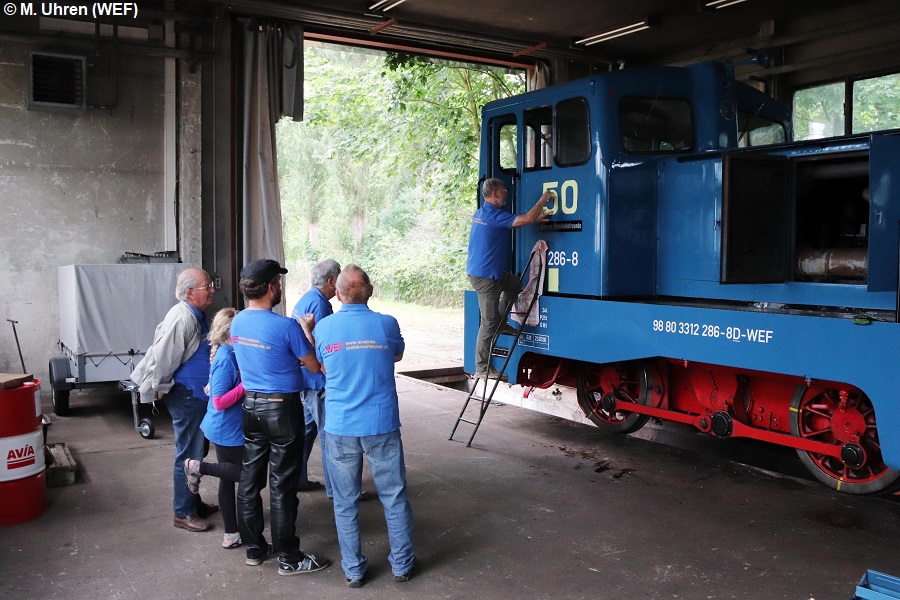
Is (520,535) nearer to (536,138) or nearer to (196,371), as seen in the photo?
(196,371)

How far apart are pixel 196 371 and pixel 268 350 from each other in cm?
89

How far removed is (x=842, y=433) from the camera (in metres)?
5.11

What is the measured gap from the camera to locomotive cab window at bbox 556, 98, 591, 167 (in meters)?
6.27

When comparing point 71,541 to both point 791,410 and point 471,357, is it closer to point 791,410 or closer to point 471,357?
point 471,357

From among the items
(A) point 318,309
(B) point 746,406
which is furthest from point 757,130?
(A) point 318,309

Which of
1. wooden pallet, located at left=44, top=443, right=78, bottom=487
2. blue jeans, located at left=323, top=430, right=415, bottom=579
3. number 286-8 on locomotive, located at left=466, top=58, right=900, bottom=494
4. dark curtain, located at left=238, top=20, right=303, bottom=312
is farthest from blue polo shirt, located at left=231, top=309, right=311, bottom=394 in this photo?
dark curtain, located at left=238, top=20, right=303, bottom=312

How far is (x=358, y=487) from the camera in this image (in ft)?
13.4

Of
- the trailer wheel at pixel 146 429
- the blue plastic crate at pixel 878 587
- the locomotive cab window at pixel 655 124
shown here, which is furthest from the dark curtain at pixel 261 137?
the blue plastic crate at pixel 878 587

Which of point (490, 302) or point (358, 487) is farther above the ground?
point (490, 302)

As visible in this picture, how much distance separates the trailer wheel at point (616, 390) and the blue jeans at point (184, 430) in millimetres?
3508

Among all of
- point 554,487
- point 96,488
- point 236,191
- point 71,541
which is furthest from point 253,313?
point 236,191

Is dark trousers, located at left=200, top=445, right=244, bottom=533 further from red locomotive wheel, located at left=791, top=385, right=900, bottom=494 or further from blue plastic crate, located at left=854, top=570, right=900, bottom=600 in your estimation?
red locomotive wheel, located at left=791, top=385, right=900, bottom=494

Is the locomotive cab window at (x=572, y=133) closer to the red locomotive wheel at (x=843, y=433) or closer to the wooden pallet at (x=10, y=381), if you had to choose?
the red locomotive wheel at (x=843, y=433)

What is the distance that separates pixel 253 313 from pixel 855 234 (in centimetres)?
413
